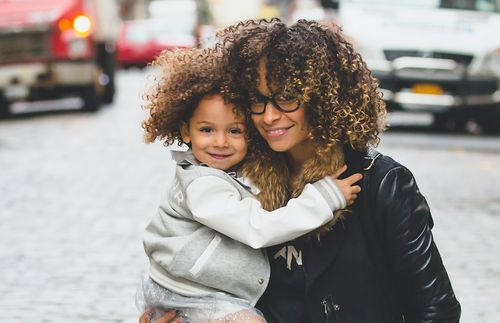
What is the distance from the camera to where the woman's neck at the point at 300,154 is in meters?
3.09

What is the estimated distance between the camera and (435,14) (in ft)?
46.9

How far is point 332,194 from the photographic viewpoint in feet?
9.51

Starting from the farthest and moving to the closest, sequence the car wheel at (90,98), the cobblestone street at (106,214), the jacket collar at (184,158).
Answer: the car wheel at (90,98) → the cobblestone street at (106,214) → the jacket collar at (184,158)

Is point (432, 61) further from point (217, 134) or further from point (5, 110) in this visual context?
point (217, 134)

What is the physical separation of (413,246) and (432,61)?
11.0 meters

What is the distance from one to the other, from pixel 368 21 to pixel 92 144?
365 cm

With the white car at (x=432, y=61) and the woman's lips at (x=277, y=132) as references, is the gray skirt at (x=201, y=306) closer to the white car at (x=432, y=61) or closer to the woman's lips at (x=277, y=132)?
the woman's lips at (x=277, y=132)

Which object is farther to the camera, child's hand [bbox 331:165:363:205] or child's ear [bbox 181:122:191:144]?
child's ear [bbox 181:122:191:144]

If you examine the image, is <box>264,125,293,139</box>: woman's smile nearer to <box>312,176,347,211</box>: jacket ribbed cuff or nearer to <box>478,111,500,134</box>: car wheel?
<box>312,176,347,211</box>: jacket ribbed cuff

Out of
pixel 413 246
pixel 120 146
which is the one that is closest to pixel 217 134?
pixel 413 246

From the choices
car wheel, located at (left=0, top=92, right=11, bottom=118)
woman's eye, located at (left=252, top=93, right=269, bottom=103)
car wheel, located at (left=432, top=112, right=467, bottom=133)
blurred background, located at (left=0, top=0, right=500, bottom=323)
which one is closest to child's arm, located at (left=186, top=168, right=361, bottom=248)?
woman's eye, located at (left=252, top=93, right=269, bottom=103)

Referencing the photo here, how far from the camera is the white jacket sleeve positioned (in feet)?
9.51

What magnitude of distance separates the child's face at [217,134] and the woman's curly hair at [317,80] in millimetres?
103

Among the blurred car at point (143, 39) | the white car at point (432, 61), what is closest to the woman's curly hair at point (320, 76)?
the white car at point (432, 61)
